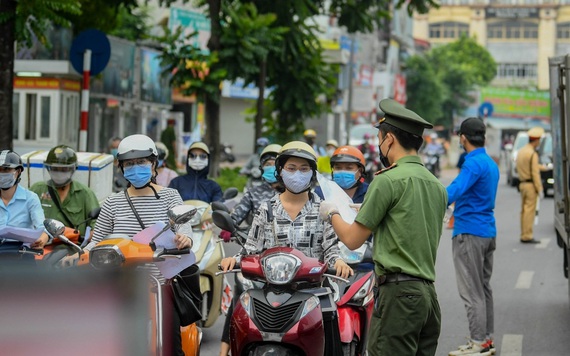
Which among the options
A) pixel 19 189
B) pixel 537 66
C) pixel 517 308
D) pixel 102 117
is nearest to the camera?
pixel 19 189

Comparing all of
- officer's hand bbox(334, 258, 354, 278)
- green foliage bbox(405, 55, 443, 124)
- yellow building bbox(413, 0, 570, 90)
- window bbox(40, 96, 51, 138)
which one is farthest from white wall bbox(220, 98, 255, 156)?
yellow building bbox(413, 0, 570, 90)

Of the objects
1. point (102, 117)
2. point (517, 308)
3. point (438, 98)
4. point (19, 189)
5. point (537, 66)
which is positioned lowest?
point (517, 308)

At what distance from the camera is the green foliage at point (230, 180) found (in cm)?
2272

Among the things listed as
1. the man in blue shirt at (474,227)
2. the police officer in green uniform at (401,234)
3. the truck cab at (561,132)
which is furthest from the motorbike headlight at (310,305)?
the truck cab at (561,132)

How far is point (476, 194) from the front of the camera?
9.00m

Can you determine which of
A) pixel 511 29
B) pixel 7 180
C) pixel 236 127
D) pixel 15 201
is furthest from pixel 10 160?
pixel 511 29

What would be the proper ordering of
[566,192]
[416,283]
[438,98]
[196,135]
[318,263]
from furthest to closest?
[438,98]
[196,135]
[566,192]
[318,263]
[416,283]

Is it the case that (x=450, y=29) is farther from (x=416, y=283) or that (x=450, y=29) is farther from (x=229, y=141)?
(x=416, y=283)

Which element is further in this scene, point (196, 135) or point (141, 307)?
point (196, 135)

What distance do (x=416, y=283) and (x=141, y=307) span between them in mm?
2065

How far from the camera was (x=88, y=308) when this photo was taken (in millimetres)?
3555

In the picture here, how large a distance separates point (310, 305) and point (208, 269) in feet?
9.97

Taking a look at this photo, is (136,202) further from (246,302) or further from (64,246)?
(64,246)

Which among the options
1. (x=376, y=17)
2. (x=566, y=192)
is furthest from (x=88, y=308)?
(x=376, y=17)
